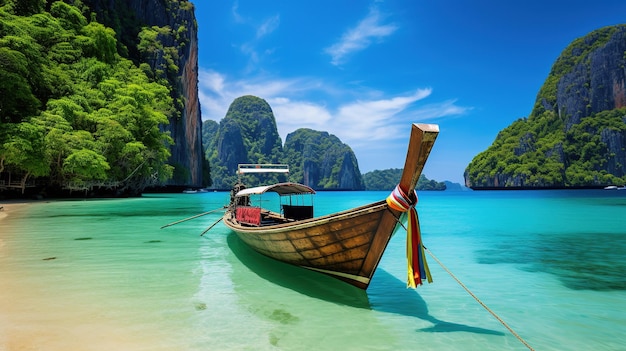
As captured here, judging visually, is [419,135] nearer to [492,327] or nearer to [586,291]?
[492,327]

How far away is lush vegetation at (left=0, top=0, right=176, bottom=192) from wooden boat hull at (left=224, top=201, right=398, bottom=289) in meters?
26.9

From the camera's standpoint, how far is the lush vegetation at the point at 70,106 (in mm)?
26234

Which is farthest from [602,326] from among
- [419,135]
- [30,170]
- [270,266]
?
[30,170]

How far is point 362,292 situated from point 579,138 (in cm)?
13139

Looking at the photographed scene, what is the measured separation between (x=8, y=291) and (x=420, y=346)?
7.13 m

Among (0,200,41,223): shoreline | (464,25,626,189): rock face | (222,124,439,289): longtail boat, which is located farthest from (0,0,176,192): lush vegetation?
(464,25,626,189): rock face

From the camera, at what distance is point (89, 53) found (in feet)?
130

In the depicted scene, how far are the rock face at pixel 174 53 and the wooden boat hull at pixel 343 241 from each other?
179ft

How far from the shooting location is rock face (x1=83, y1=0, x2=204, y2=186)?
56.0 metres

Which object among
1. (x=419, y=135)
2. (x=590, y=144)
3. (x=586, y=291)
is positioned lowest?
(x=586, y=291)

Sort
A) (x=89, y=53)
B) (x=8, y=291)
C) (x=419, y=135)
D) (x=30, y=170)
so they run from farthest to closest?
1. (x=89, y=53)
2. (x=30, y=170)
3. (x=8, y=291)
4. (x=419, y=135)

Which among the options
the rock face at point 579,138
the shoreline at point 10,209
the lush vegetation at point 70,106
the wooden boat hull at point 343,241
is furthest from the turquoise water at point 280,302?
the rock face at point 579,138

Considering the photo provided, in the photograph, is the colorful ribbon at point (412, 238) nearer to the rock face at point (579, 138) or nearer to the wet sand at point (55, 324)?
the wet sand at point (55, 324)

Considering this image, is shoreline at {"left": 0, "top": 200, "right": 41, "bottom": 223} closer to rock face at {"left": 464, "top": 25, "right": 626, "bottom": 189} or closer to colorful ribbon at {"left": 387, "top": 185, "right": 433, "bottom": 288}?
colorful ribbon at {"left": 387, "top": 185, "right": 433, "bottom": 288}
